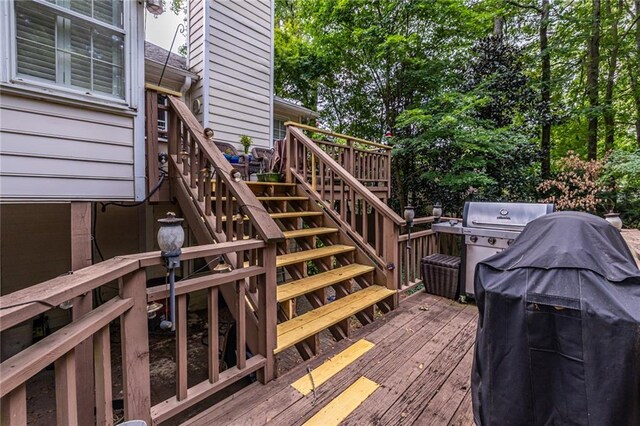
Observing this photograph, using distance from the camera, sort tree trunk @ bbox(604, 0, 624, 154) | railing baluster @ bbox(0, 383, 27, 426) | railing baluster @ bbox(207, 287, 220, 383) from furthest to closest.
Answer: tree trunk @ bbox(604, 0, 624, 154)
railing baluster @ bbox(207, 287, 220, 383)
railing baluster @ bbox(0, 383, 27, 426)

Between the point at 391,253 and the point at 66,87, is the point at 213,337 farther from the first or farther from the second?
the point at 66,87

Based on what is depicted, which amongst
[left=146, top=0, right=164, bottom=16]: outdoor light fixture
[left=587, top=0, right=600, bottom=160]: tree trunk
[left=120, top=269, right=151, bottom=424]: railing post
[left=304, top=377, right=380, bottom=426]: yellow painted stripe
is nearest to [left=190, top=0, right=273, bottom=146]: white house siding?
[left=146, top=0, right=164, bottom=16]: outdoor light fixture

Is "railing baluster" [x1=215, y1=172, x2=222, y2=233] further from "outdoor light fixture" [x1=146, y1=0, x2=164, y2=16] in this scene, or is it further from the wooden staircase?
"outdoor light fixture" [x1=146, y1=0, x2=164, y2=16]

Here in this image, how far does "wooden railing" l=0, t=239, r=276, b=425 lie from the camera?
0.90 metres

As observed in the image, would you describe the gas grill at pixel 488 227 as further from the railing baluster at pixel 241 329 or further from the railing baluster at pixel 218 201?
the railing baluster at pixel 218 201

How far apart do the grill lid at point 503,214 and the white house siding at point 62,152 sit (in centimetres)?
387

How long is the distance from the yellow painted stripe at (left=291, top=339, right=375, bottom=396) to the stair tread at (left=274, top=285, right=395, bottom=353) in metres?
0.25

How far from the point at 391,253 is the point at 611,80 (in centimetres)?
916

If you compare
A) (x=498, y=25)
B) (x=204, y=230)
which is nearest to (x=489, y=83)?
(x=498, y=25)

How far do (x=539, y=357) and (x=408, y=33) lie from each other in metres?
8.91

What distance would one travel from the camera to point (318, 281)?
3.14 m

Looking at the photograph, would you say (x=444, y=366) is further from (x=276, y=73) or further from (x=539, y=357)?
(x=276, y=73)

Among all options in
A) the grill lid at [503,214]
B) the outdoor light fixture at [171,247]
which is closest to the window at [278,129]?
the grill lid at [503,214]

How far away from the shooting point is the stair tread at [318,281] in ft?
9.12
